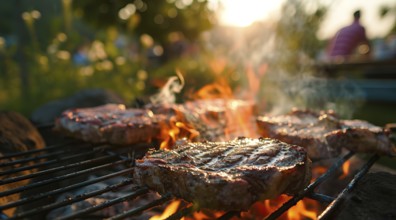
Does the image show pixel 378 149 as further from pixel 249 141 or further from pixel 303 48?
pixel 303 48

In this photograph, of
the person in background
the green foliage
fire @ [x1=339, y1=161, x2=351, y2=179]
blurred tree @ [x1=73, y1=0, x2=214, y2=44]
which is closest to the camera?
fire @ [x1=339, y1=161, x2=351, y2=179]

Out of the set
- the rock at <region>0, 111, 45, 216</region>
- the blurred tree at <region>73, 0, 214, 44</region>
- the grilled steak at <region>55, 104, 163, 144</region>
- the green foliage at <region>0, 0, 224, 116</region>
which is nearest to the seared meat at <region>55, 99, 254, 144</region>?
the grilled steak at <region>55, 104, 163, 144</region>

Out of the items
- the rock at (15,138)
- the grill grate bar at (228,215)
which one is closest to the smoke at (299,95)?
the rock at (15,138)

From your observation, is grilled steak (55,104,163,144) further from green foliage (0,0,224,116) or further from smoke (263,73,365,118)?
green foliage (0,0,224,116)

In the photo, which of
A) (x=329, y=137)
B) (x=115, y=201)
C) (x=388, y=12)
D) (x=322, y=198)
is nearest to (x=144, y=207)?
(x=115, y=201)

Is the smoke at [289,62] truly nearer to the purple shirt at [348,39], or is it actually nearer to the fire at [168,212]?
the purple shirt at [348,39]

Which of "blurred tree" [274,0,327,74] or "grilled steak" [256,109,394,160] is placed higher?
"blurred tree" [274,0,327,74]

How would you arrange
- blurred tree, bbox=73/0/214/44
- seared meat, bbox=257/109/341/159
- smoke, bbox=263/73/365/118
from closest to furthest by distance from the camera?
seared meat, bbox=257/109/341/159
smoke, bbox=263/73/365/118
blurred tree, bbox=73/0/214/44

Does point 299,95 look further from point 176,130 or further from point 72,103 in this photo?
point 72,103
